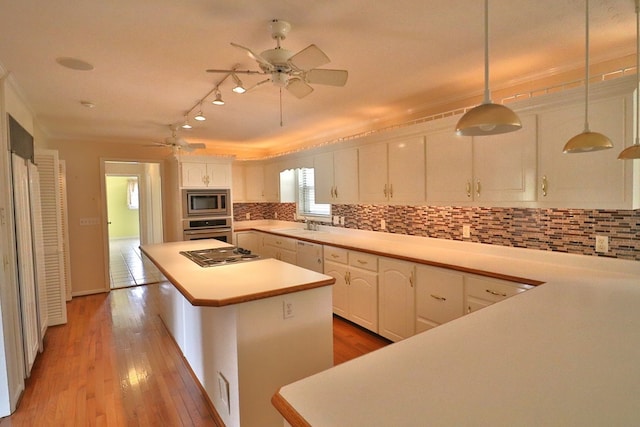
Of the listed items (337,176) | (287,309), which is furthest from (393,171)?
(287,309)

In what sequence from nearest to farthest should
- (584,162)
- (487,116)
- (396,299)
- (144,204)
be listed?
(487,116) < (584,162) < (396,299) < (144,204)

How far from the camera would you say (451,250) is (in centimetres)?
320

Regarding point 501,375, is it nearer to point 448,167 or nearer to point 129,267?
point 448,167

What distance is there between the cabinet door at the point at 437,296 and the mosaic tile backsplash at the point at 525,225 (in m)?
0.63

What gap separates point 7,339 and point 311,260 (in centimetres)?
277

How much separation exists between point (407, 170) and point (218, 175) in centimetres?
332

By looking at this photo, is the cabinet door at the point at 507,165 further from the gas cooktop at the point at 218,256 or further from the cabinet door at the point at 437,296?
the gas cooktop at the point at 218,256

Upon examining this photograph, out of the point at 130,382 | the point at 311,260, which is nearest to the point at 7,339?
the point at 130,382

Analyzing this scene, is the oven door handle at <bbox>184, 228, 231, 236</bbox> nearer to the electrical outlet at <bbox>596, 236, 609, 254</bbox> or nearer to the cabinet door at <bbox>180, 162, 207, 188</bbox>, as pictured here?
the cabinet door at <bbox>180, 162, 207, 188</bbox>

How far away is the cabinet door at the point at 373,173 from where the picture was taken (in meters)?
3.61

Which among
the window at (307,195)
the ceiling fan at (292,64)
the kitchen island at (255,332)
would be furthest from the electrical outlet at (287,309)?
the window at (307,195)

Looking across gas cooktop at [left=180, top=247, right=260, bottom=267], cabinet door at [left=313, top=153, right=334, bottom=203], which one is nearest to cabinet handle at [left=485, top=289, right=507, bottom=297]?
gas cooktop at [left=180, top=247, right=260, bottom=267]

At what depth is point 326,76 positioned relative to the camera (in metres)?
1.96

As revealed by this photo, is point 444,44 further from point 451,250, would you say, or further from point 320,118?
point 320,118
